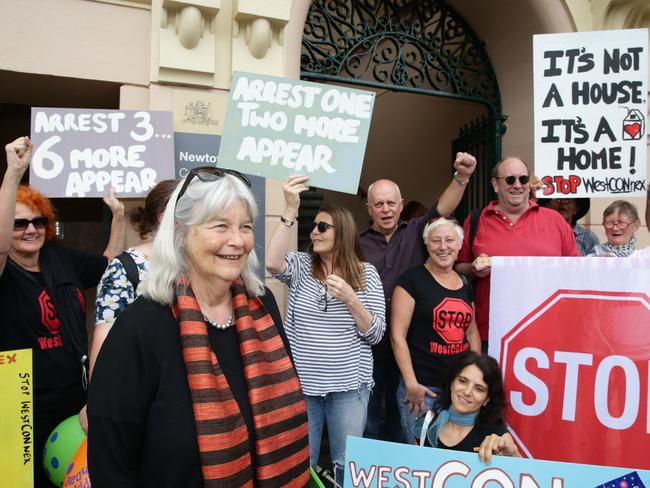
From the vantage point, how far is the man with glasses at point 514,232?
299cm

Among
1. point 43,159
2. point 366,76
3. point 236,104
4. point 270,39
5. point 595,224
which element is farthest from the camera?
point 366,76

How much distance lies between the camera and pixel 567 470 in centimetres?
171

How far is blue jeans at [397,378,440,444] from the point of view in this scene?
109 inches

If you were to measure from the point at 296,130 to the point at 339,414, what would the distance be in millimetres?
1488

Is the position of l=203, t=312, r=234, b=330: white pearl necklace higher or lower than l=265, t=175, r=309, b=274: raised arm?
lower

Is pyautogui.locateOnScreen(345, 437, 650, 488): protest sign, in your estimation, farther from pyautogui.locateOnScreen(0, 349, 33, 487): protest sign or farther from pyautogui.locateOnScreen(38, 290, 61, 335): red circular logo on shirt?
pyautogui.locateOnScreen(38, 290, 61, 335): red circular logo on shirt

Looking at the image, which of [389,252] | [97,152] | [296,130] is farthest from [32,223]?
[389,252]

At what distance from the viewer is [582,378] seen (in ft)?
7.06

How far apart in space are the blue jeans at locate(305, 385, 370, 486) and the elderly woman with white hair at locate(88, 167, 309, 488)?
1.10 m

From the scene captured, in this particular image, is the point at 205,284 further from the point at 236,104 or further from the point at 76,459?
the point at 236,104

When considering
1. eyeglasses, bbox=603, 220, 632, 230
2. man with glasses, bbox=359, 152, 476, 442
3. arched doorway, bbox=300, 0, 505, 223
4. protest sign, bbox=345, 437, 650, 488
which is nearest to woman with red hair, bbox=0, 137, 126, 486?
protest sign, bbox=345, 437, 650, 488

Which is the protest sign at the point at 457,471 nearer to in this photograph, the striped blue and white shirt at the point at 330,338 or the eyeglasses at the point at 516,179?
the striped blue and white shirt at the point at 330,338

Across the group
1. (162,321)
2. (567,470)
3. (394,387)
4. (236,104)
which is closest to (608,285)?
(567,470)

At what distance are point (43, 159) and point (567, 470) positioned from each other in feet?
9.63
